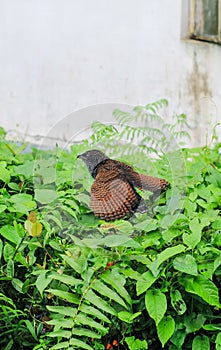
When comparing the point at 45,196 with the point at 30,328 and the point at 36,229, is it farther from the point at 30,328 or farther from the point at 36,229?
the point at 30,328

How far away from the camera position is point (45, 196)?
199cm

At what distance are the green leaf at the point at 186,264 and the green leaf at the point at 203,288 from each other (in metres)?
0.05

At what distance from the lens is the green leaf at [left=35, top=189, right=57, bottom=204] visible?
6.45ft

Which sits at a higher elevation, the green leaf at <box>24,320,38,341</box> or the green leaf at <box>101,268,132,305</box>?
the green leaf at <box>101,268,132,305</box>

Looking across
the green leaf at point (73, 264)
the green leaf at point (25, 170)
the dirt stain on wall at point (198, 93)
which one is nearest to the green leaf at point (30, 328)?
the green leaf at point (73, 264)

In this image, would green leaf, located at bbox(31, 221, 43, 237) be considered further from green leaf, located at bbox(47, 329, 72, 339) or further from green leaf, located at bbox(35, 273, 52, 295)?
green leaf, located at bbox(47, 329, 72, 339)

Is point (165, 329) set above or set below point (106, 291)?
below

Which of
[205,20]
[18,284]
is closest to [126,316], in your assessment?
[18,284]

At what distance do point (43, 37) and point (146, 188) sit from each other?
4504 millimetres

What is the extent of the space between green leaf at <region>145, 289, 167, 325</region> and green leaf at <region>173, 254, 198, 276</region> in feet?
0.30

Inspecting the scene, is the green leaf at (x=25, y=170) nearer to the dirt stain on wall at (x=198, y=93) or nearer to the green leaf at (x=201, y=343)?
the green leaf at (x=201, y=343)

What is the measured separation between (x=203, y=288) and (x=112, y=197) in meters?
0.38

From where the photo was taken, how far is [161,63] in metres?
7.04

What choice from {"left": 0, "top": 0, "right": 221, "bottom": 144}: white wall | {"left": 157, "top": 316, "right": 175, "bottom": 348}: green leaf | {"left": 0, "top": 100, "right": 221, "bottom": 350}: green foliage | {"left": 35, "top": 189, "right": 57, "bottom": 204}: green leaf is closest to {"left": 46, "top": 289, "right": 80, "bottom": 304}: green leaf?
{"left": 0, "top": 100, "right": 221, "bottom": 350}: green foliage
